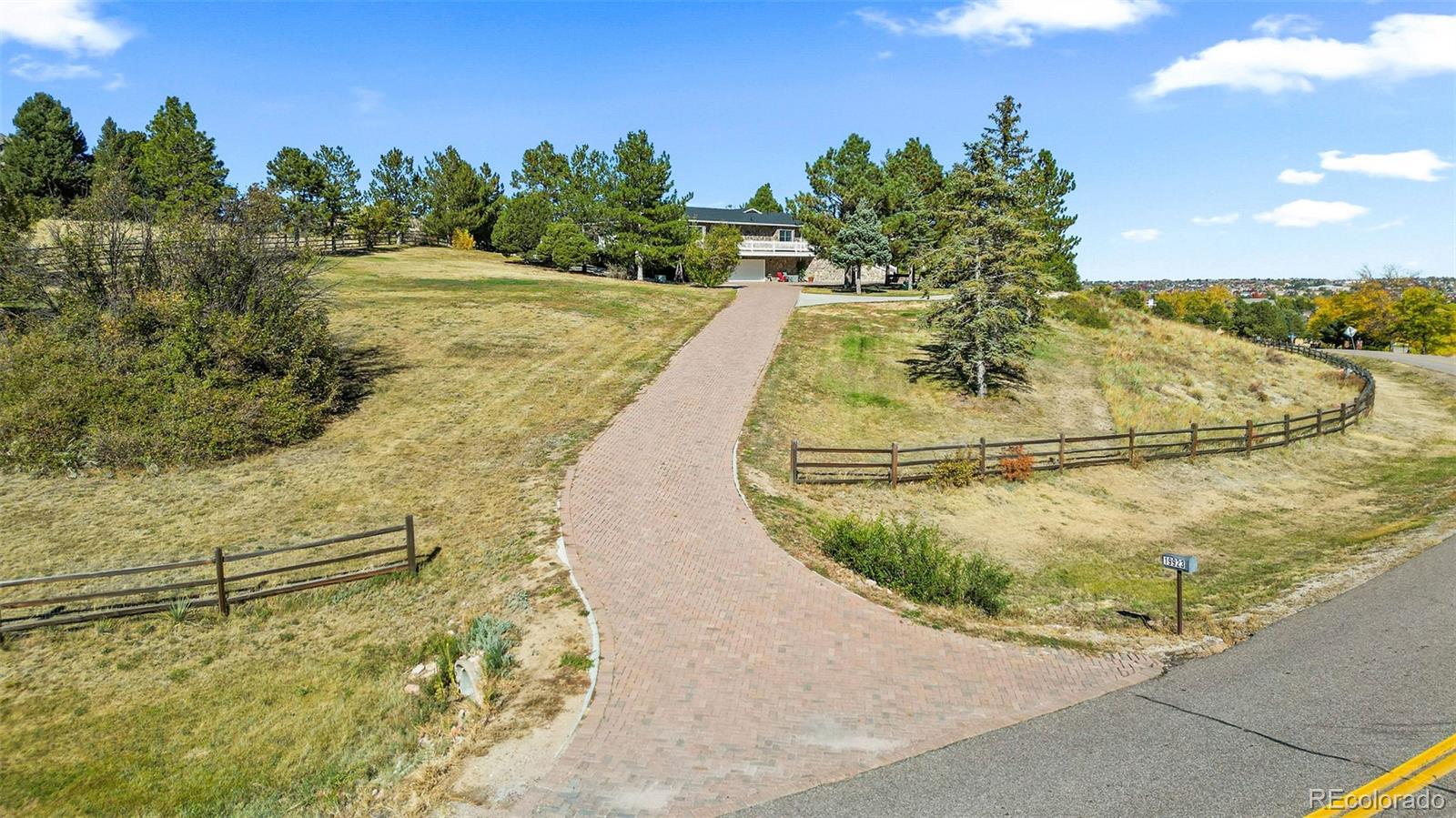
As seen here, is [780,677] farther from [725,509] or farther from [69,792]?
[69,792]

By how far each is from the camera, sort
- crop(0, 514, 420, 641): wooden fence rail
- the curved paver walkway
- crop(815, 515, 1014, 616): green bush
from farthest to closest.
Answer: crop(815, 515, 1014, 616): green bush
crop(0, 514, 420, 641): wooden fence rail
the curved paver walkway

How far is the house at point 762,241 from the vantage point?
74938mm

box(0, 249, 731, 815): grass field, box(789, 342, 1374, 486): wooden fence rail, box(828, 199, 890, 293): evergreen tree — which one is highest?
box(828, 199, 890, 293): evergreen tree

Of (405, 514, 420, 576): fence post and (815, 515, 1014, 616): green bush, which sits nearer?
(815, 515, 1014, 616): green bush

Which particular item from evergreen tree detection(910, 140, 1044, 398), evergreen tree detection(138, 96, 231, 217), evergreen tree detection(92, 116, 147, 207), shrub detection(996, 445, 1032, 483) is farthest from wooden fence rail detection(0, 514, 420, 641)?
evergreen tree detection(92, 116, 147, 207)

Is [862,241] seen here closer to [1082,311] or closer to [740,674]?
[1082,311]

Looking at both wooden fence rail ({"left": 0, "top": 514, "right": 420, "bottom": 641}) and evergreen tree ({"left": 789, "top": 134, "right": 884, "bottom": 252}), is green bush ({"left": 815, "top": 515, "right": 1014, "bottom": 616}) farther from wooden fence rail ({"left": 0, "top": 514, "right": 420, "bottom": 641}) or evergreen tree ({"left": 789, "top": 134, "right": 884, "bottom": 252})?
evergreen tree ({"left": 789, "top": 134, "right": 884, "bottom": 252})

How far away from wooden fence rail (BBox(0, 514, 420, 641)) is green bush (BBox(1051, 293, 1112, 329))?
43.3 m

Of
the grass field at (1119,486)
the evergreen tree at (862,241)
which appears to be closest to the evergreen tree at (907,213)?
the evergreen tree at (862,241)

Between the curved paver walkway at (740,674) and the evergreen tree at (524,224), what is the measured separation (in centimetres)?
5672

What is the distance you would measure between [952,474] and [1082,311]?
104 ft

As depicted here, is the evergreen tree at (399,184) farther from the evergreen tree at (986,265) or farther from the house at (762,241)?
the evergreen tree at (986,265)

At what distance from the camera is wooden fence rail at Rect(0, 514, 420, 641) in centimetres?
1167

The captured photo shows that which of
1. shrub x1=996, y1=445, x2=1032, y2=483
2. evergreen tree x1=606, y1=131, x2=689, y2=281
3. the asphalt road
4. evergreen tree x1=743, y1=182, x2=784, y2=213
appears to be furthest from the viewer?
evergreen tree x1=743, y1=182, x2=784, y2=213
